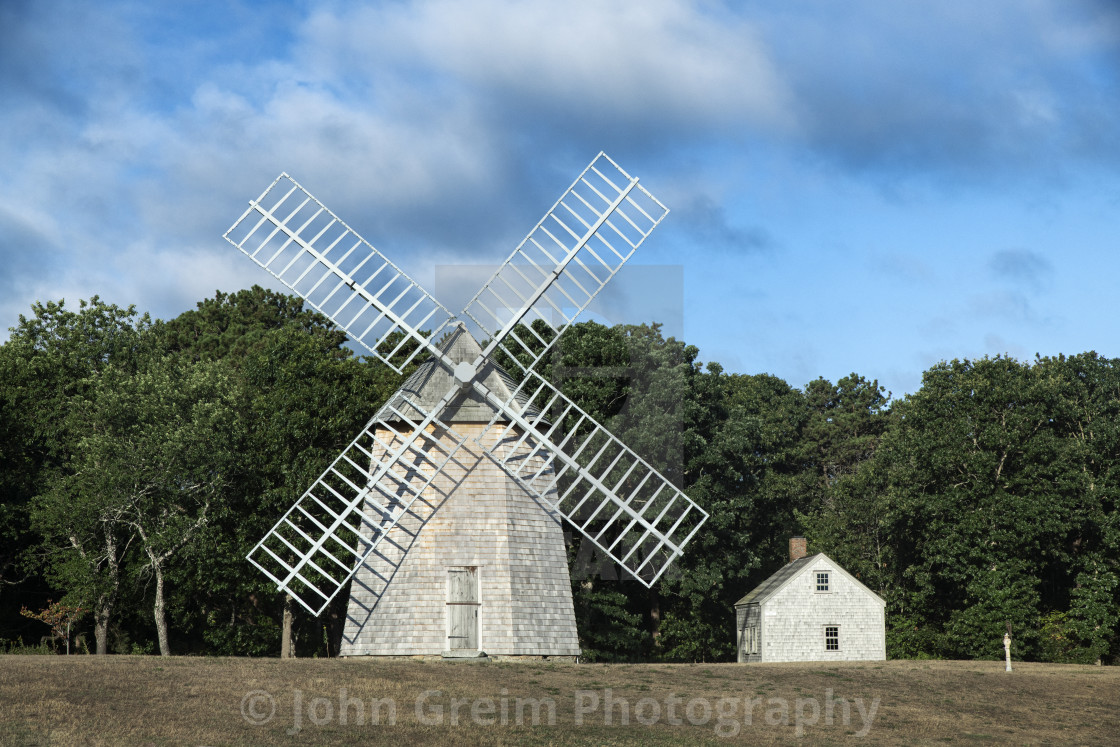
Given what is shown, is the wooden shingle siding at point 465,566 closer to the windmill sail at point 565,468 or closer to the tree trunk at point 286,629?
the windmill sail at point 565,468

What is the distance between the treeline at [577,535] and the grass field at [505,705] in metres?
11.1

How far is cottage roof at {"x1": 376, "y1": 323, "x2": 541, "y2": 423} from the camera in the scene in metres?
25.3

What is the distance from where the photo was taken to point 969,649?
40.9 metres

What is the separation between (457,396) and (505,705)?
7528mm

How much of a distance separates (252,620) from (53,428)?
9.82 meters

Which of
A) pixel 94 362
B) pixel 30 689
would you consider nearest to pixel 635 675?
pixel 30 689

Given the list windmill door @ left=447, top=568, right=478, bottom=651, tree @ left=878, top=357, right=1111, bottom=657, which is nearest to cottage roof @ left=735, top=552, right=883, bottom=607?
tree @ left=878, top=357, right=1111, bottom=657

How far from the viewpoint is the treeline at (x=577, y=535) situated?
1396 inches

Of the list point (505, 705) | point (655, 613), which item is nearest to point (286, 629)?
point (655, 613)

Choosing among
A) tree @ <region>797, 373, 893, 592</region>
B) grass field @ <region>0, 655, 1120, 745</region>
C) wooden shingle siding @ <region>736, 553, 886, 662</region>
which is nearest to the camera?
grass field @ <region>0, 655, 1120, 745</region>

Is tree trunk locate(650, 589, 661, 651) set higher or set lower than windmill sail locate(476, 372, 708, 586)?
lower

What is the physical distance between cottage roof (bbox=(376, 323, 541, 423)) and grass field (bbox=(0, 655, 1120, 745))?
5.56 metres

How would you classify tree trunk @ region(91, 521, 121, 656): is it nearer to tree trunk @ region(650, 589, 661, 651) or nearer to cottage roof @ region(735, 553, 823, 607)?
tree trunk @ region(650, 589, 661, 651)

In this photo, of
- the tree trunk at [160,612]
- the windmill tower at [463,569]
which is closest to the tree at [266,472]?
the tree trunk at [160,612]
